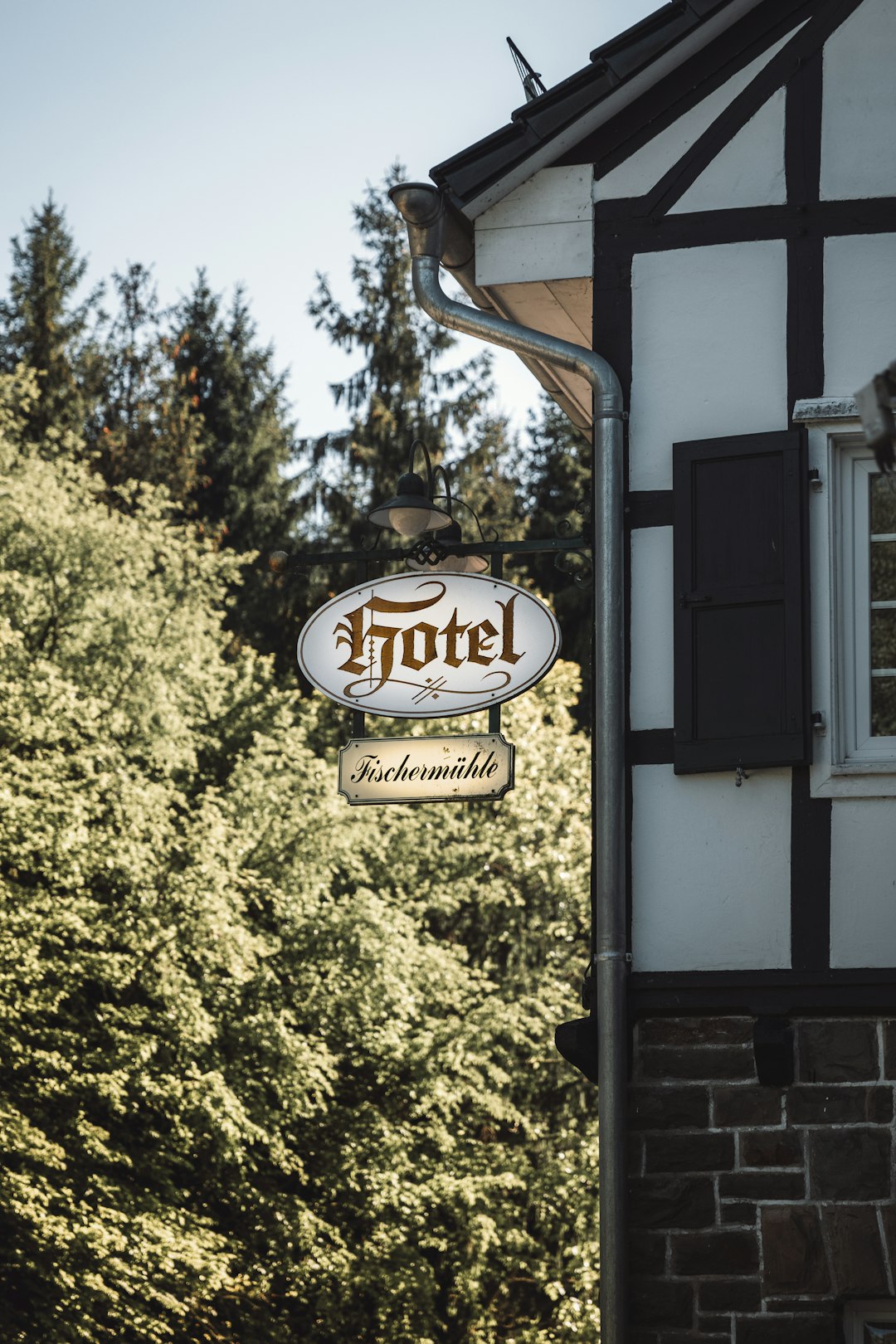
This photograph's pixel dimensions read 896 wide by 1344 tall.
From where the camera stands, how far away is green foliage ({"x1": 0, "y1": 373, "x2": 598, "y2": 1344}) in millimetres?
15180

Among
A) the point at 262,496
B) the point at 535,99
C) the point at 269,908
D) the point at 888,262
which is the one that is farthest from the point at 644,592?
the point at 262,496

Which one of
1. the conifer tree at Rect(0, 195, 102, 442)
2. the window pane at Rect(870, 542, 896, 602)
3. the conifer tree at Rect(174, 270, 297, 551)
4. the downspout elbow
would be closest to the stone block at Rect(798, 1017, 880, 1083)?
the window pane at Rect(870, 542, 896, 602)

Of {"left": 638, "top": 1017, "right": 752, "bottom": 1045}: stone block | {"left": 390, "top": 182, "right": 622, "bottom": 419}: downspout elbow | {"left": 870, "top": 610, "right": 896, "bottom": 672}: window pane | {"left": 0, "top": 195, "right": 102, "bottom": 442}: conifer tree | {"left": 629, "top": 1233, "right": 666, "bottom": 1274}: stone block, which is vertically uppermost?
{"left": 0, "top": 195, "right": 102, "bottom": 442}: conifer tree

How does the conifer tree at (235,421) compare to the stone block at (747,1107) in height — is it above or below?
above

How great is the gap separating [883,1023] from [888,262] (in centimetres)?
290

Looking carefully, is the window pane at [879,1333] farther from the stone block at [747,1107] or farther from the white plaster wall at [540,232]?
the white plaster wall at [540,232]

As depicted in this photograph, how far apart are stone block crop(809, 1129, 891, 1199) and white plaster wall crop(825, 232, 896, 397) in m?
2.72

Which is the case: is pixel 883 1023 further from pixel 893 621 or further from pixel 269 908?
pixel 269 908

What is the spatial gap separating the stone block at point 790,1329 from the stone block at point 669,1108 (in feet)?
2.13

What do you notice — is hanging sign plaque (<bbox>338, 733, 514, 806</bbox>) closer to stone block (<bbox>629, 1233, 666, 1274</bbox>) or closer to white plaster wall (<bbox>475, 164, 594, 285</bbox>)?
stone block (<bbox>629, 1233, 666, 1274</bbox>)

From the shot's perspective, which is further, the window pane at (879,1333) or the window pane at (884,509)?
the window pane at (884,509)

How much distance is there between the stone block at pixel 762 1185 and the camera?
5.67 m

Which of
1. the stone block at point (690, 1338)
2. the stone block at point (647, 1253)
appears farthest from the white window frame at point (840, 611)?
the stone block at point (690, 1338)

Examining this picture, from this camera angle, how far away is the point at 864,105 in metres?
6.71
